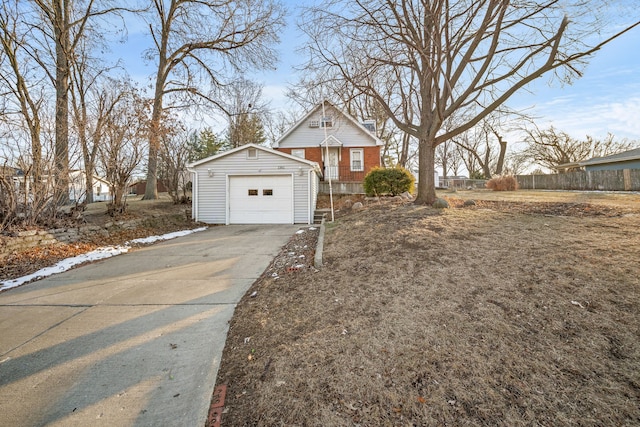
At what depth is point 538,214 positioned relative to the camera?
6.67 metres

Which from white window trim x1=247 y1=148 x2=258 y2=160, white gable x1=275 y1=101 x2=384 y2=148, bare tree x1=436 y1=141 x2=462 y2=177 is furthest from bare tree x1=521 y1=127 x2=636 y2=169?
white window trim x1=247 y1=148 x2=258 y2=160

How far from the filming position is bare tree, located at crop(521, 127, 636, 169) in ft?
86.5

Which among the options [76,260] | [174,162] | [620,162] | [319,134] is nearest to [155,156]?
[174,162]

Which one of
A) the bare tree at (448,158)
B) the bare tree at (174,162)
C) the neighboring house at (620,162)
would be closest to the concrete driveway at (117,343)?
the bare tree at (174,162)

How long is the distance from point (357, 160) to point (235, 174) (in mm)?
9145

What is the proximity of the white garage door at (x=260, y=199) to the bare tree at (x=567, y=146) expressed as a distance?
2566 cm

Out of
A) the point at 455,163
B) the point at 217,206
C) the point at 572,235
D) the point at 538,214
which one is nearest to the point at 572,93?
the point at 538,214

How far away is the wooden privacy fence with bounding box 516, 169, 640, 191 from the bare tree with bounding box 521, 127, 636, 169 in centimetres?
→ 680

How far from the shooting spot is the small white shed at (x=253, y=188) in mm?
11578

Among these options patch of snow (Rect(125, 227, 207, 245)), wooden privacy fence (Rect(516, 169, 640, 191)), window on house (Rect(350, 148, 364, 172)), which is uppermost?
window on house (Rect(350, 148, 364, 172))

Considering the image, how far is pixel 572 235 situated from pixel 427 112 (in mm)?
5665

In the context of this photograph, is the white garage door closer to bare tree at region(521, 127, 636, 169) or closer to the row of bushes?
the row of bushes

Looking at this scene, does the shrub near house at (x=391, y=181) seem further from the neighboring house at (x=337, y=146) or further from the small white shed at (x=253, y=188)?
the neighboring house at (x=337, y=146)

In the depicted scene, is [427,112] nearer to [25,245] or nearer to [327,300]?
[327,300]
